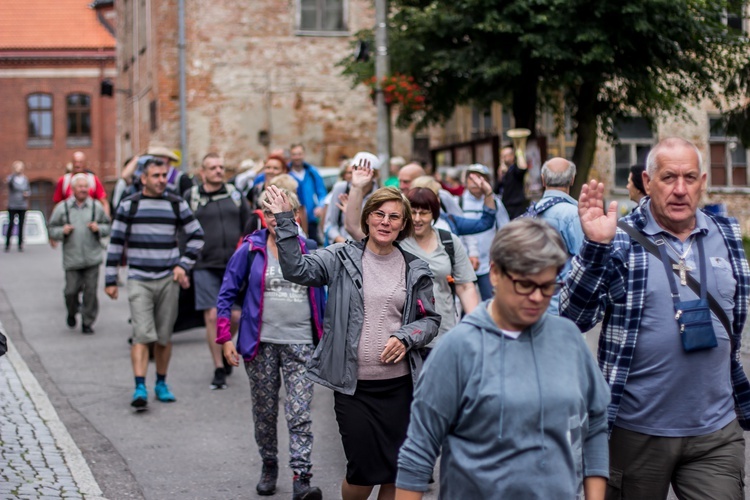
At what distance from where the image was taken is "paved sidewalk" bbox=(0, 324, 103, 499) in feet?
20.9

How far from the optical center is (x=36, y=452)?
7281 mm

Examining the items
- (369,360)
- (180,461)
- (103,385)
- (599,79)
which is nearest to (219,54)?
(599,79)

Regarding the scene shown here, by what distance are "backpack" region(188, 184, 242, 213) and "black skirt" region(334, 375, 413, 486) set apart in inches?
208

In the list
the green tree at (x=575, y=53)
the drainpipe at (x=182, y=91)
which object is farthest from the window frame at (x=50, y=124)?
the green tree at (x=575, y=53)

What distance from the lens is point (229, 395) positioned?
31.4 feet

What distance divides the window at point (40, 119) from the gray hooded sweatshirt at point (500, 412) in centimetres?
4772

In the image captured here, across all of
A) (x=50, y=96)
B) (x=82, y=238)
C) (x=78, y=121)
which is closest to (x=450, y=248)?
(x=82, y=238)

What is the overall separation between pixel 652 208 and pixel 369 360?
1629mm

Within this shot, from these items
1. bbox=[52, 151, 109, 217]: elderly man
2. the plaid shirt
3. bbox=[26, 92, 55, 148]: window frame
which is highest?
bbox=[26, 92, 55, 148]: window frame

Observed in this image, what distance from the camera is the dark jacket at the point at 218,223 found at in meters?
10.2

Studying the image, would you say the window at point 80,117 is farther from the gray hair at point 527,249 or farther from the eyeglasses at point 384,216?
the gray hair at point 527,249

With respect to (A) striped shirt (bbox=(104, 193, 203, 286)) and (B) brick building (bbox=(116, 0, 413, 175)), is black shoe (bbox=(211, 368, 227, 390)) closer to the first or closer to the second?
(A) striped shirt (bbox=(104, 193, 203, 286))

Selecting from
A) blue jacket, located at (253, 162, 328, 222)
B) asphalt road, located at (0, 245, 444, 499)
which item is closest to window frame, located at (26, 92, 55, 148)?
asphalt road, located at (0, 245, 444, 499)

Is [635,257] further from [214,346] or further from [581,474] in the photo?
[214,346]
